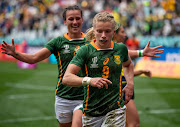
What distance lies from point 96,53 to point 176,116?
5.46 m

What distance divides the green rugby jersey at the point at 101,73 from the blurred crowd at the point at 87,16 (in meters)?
15.4

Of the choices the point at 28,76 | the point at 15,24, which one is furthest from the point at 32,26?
the point at 28,76

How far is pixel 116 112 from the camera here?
154 inches

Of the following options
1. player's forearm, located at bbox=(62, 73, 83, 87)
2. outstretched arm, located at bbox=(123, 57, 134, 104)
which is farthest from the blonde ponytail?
player's forearm, located at bbox=(62, 73, 83, 87)

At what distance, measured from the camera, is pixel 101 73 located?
385 centimetres

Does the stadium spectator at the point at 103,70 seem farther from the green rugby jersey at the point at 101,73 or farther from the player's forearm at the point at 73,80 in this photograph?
the player's forearm at the point at 73,80

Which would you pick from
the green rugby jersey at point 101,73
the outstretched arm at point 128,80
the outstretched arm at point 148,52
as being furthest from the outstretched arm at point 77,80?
the outstretched arm at point 148,52

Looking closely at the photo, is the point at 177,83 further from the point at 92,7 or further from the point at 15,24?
the point at 15,24

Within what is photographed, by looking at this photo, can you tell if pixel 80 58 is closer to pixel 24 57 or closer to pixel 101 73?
pixel 101 73

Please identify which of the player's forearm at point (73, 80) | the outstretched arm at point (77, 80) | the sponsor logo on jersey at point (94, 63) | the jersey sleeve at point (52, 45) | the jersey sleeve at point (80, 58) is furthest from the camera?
the jersey sleeve at point (52, 45)

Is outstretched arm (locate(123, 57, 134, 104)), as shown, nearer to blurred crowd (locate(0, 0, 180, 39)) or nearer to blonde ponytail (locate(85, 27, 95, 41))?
blonde ponytail (locate(85, 27, 95, 41))

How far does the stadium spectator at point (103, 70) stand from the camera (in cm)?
375

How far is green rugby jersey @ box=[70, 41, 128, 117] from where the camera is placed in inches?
150

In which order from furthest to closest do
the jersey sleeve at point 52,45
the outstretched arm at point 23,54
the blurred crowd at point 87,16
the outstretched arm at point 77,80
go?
the blurred crowd at point 87,16, the jersey sleeve at point 52,45, the outstretched arm at point 23,54, the outstretched arm at point 77,80
